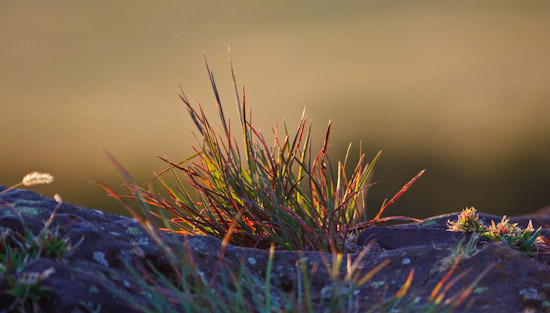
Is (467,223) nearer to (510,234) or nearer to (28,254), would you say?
(510,234)

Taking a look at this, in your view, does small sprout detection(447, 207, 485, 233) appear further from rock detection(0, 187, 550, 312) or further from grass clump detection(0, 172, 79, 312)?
grass clump detection(0, 172, 79, 312)

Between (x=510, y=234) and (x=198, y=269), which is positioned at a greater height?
(x=198, y=269)

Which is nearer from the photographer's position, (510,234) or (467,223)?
(510,234)

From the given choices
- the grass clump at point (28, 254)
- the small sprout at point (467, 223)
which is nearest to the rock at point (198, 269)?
the grass clump at point (28, 254)

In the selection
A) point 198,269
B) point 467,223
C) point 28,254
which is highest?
point 28,254

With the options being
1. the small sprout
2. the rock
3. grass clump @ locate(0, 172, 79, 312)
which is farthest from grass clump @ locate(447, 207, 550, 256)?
grass clump @ locate(0, 172, 79, 312)

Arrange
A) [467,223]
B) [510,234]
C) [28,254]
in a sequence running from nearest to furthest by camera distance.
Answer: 1. [28,254]
2. [510,234]
3. [467,223]

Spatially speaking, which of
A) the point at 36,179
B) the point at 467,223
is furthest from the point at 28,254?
the point at 467,223

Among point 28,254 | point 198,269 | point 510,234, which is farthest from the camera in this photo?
point 510,234
